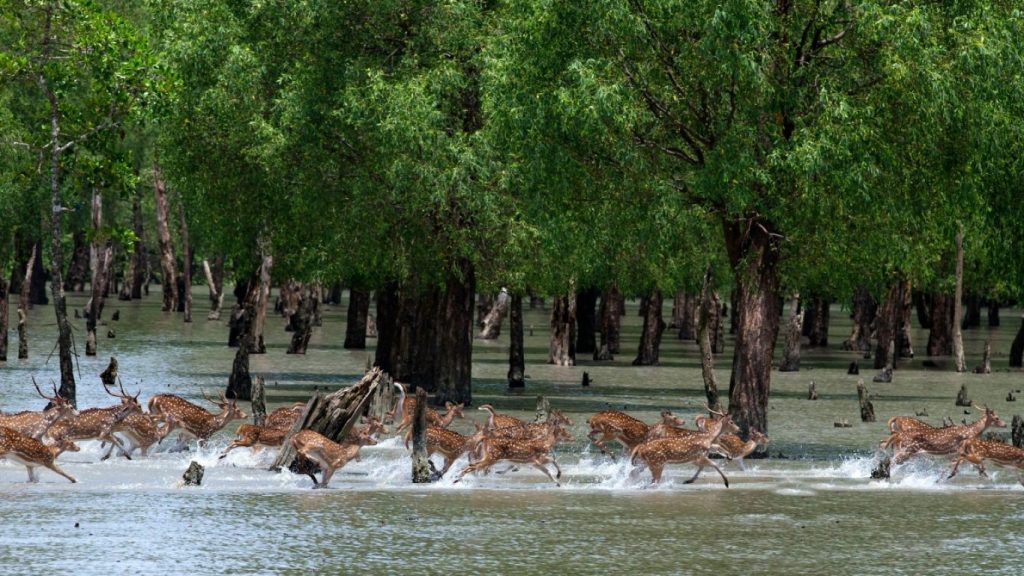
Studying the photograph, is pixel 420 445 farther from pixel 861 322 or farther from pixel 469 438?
pixel 861 322

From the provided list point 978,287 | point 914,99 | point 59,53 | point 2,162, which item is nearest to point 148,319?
point 2,162

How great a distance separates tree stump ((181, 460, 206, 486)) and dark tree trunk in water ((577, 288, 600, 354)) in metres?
43.4

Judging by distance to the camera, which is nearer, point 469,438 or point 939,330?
point 469,438

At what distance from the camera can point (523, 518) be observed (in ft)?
69.8

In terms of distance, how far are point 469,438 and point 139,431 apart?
549 cm

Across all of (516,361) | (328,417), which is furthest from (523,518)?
(516,361)

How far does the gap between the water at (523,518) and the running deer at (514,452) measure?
14.4 inches

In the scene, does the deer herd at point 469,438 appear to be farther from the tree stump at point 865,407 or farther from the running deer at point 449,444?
the tree stump at point 865,407

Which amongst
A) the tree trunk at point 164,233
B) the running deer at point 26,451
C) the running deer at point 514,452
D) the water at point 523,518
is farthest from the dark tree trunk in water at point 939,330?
the running deer at point 26,451

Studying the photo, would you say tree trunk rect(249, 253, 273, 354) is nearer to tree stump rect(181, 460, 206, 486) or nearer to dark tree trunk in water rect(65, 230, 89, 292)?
tree stump rect(181, 460, 206, 486)

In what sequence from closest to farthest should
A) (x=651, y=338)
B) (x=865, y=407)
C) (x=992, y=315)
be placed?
1. (x=865, y=407)
2. (x=651, y=338)
3. (x=992, y=315)

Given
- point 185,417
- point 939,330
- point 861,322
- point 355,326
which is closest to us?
point 185,417

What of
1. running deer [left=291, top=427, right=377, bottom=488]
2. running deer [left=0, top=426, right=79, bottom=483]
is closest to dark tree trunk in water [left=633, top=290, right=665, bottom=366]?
running deer [left=291, top=427, right=377, bottom=488]

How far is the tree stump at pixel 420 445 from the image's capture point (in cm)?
2409
